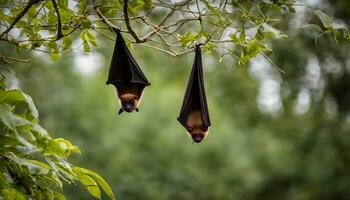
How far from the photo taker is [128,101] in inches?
170

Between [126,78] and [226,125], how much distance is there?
61.6ft

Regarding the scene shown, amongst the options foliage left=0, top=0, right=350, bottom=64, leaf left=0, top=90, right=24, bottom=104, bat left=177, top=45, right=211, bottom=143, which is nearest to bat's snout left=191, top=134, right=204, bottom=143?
bat left=177, top=45, right=211, bottom=143

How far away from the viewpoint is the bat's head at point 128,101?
4.30 meters

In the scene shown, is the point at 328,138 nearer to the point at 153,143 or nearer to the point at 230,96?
the point at 230,96

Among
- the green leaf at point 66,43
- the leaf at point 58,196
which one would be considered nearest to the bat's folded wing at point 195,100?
the green leaf at point 66,43

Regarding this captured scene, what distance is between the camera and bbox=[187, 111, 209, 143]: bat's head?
14.9 feet

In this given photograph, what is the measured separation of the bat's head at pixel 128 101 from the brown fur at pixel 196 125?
491 mm

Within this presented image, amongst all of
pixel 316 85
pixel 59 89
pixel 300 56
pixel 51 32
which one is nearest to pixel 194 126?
pixel 51 32

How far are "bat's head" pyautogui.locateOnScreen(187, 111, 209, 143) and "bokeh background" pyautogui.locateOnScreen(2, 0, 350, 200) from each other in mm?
8877

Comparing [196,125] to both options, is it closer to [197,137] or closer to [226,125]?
[197,137]

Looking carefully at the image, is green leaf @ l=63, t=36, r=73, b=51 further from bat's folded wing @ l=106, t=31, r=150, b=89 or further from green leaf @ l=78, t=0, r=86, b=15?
green leaf @ l=78, t=0, r=86, b=15

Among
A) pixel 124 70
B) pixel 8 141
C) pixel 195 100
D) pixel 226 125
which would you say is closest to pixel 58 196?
pixel 8 141

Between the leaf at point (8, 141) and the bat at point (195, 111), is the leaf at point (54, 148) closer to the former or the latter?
the leaf at point (8, 141)

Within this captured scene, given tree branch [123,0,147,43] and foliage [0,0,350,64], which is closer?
tree branch [123,0,147,43]
